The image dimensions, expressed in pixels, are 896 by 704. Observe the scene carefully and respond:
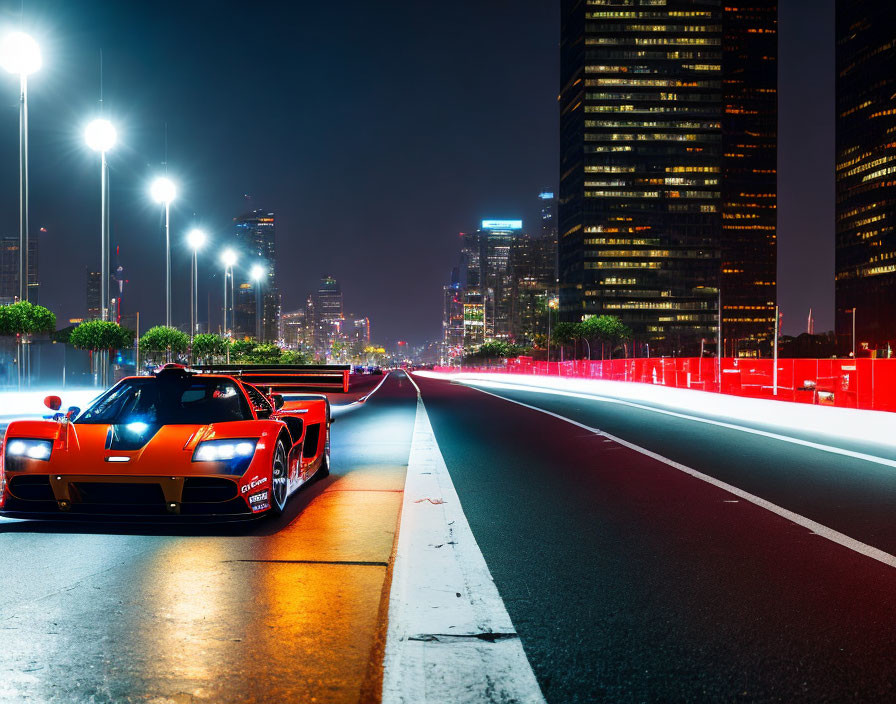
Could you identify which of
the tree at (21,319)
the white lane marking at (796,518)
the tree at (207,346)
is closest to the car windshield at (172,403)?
the white lane marking at (796,518)

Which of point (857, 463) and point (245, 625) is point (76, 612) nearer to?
point (245, 625)

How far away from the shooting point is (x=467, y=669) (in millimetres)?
3480

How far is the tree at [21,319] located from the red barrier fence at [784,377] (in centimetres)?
2522

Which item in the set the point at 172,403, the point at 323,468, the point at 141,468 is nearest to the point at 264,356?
the point at 323,468

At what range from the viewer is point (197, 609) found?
4.46 meters

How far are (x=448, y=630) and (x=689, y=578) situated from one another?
76.6 inches

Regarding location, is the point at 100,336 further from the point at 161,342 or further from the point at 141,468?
the point at 141,468

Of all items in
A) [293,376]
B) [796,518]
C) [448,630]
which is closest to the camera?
[448,630]

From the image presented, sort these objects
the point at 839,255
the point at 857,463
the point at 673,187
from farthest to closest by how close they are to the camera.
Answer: the point at 673,187
the point at 839,255
the point at 857,463

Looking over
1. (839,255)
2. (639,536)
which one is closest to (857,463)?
(639,536)

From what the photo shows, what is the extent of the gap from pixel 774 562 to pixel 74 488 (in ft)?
17.5

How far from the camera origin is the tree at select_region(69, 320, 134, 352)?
35312 mm

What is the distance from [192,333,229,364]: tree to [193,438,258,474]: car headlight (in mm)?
51962

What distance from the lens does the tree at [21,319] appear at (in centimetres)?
2906
